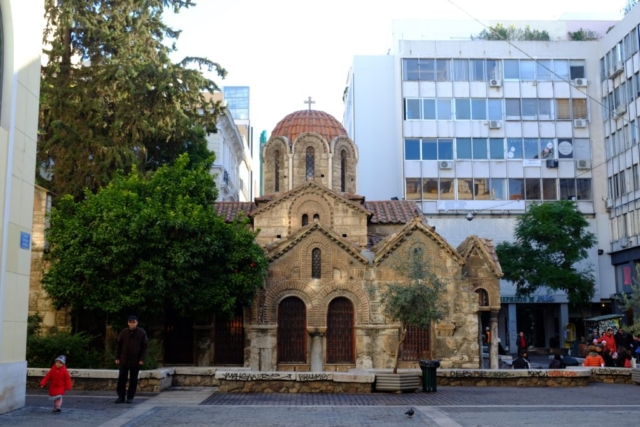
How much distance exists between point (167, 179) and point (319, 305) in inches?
314

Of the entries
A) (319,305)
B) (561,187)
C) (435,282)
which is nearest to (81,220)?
(319,305)

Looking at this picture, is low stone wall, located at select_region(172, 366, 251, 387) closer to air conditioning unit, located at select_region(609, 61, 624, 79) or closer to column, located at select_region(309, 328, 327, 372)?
column, located at select_region(309, 328, 327, 372)

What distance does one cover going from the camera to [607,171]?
5228 cm

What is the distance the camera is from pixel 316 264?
32125 mm

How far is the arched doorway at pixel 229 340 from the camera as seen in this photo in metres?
31.5

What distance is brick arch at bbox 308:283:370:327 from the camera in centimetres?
3150

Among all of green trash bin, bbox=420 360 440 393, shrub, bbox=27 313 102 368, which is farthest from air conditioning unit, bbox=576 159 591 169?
shrub, bbox=27 313 102 368

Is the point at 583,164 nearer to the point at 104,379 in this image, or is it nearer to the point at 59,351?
the point at 59,351

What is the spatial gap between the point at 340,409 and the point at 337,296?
1648 cm

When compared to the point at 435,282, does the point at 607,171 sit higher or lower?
higher

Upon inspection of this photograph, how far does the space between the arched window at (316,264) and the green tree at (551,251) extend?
17.8 meters

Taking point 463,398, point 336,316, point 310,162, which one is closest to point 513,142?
point 310,162

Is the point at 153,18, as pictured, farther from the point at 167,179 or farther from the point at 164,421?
the point at 164,421

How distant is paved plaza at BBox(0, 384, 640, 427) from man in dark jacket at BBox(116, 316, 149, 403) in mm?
375
